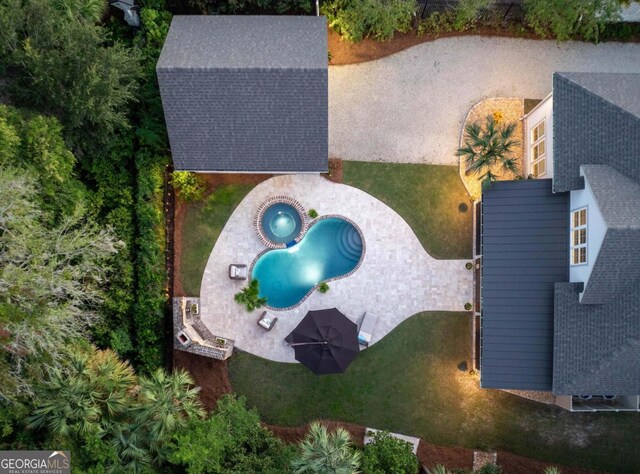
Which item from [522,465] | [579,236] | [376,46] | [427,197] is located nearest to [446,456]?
[522,465]

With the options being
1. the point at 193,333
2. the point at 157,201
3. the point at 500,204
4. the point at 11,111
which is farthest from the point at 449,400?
the point at 11,111

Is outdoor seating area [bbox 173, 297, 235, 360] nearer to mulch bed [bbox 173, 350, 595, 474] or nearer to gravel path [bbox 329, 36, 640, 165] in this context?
mulch bed [bbox 173, 350, 595, 474]

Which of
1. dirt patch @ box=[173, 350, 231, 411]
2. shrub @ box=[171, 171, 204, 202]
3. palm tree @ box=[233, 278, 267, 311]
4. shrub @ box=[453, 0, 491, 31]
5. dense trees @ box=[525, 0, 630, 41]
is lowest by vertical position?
dirt patch @ box=[173, 350, 231, 411]

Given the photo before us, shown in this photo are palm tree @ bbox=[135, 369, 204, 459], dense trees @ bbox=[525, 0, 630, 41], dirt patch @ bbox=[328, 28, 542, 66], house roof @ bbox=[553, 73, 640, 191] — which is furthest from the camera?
dirt patch @ bbox=[328, 28, 542, 66]

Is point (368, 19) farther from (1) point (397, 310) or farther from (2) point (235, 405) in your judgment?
(2) point (235, 405)

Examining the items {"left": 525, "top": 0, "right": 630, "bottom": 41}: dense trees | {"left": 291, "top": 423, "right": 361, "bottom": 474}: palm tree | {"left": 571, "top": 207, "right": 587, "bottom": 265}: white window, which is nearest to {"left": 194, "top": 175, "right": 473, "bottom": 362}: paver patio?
{"left": 571, "top": 207, "right": 587, "bottom": 265}: white window

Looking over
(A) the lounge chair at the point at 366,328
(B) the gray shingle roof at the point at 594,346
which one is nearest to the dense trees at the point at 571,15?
(B) the gray shingle roof at the point at 594,346

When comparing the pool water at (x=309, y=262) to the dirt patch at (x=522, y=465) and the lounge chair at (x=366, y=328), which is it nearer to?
the lounge chair at (x=366, y=328)
